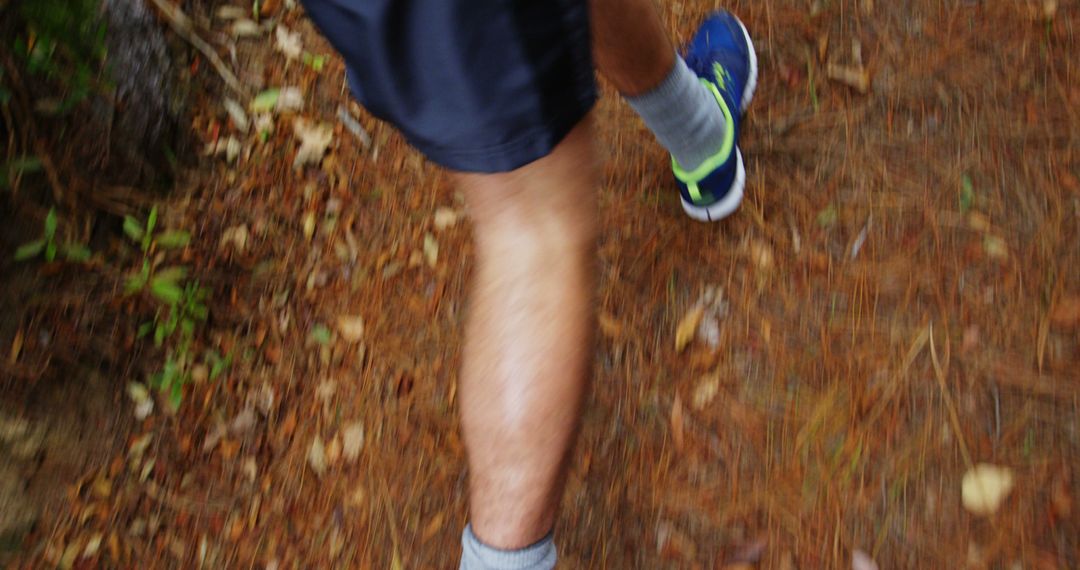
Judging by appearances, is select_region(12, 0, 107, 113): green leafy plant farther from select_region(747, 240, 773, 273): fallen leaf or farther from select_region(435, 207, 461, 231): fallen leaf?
select_region(747, 240, 773, 273): fallen leaf

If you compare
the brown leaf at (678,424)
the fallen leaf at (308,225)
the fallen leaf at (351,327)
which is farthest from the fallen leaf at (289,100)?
the brown leaf at (678,424)

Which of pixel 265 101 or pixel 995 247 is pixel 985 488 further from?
pixel 265 101

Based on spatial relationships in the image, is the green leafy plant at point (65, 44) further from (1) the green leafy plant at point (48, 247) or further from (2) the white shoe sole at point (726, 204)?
(2) the white shoe sole at point (726, 204)

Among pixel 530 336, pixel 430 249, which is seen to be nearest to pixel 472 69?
pixel 530 336

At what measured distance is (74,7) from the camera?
5.97 ft

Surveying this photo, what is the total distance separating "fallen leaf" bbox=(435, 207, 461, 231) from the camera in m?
2.02

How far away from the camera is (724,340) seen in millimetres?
→ 1737

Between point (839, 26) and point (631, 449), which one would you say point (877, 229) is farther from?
point (631, 449)

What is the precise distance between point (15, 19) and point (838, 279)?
2.05 metres

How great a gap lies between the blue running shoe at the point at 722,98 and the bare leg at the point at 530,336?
750 mm

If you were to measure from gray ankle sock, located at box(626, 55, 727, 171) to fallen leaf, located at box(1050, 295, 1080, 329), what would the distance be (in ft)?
2.66

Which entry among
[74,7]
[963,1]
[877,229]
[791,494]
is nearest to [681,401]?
[791,494]

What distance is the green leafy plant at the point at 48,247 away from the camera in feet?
5.95

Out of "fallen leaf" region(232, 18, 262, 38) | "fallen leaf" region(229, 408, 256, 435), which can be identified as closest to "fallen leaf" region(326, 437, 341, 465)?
"fallen leaf" region(229, 408, 256, 435)
